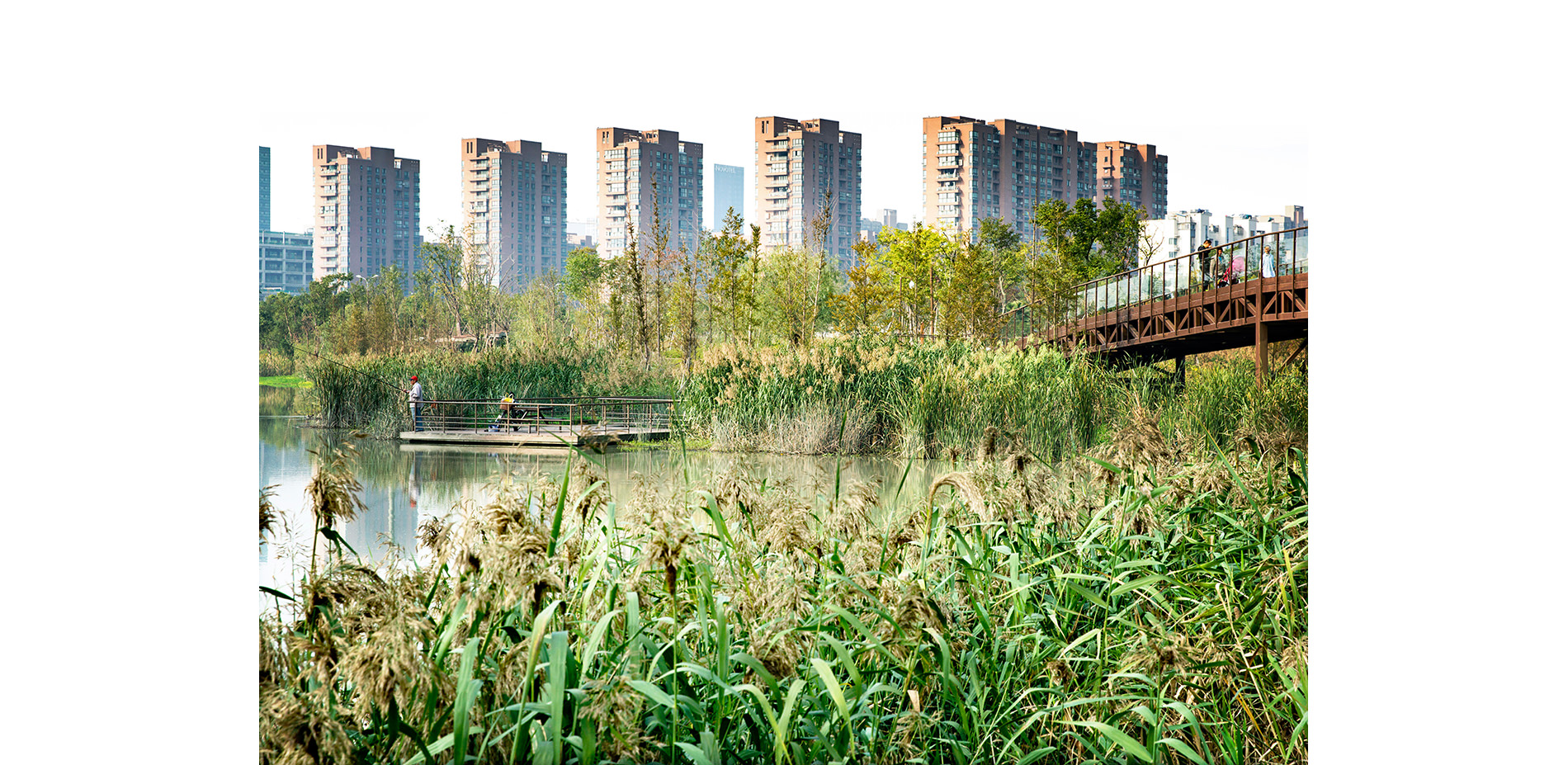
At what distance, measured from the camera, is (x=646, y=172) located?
121 inches

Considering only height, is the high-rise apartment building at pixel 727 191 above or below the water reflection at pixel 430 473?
above

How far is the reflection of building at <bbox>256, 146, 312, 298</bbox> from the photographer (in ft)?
9.45

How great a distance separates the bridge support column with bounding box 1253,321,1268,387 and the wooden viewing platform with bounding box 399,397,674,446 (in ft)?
6.06

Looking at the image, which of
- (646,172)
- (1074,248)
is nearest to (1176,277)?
(1074,248)

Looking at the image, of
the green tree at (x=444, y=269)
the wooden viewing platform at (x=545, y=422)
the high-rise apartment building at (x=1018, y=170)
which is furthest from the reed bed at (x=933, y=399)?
the green tree at (x=444, y=269)

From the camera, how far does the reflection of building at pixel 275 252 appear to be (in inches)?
113

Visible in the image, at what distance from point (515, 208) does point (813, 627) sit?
164cm

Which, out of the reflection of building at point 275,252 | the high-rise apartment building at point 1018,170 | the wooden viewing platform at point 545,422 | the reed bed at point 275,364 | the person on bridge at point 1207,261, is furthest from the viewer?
the person on bridge at point 1207,261

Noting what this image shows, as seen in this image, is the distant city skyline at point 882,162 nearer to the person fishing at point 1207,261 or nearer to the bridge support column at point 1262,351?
the person fishing at point 1207,261

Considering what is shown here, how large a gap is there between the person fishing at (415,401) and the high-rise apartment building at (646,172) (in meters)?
0.80

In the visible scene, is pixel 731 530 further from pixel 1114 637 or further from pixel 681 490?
pixel 1114 637

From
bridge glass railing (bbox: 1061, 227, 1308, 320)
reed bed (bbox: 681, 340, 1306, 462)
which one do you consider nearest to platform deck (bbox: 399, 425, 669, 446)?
reed bed (bbox: 681, 340, 1306, 462)

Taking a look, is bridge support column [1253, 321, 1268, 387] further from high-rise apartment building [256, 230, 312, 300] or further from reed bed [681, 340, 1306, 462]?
high-rise apartment building [256, 230, 312, 300]
